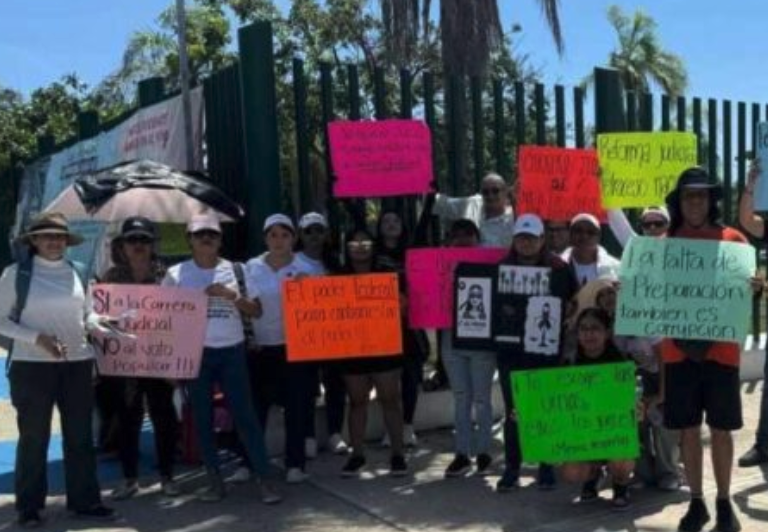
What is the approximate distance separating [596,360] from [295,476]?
6.92ft

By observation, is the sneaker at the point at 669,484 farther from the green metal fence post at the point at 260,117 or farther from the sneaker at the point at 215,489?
the green metal fence post at the point at 260,117

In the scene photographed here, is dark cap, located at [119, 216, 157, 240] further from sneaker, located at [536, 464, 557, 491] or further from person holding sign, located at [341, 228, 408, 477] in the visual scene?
→ sneaker, located at [536, 464, 557, 491]

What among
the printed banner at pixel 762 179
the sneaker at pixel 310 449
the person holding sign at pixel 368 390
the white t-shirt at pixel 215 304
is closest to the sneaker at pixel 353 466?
the person holding sign at pixel 368 390

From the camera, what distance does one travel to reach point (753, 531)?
5180 mm

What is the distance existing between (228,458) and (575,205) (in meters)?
3.11

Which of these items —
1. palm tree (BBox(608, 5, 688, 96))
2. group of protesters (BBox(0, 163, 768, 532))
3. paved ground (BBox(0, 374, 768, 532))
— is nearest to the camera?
group of protesters (BBox(0, 163, 768, 532))

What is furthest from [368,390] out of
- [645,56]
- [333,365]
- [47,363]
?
[645,56]

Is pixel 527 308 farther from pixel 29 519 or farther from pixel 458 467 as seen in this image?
pixel 29 519

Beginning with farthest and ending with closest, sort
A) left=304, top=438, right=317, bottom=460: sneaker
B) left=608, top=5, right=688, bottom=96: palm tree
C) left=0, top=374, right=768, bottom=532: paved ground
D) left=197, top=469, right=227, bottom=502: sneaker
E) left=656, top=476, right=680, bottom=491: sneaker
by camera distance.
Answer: left=608, top=5, right=688, bottom=96: palm tree → left=304, top=438, right=317, bottom=460: sneaker → left=197, top=469, right=227, bottom=502: sneaker → left=656, top=476, right=680, bottom=491: sneaker → left=0, top=374, right=768, bottom=532: paved ground

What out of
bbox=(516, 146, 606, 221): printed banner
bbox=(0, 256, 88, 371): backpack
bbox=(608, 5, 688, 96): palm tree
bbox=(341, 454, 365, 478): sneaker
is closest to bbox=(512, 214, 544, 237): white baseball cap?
bbox=(516, 146, 606, 221): printed banner

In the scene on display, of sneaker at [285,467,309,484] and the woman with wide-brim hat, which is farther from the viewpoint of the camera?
sneaker at [285,467,309,484]

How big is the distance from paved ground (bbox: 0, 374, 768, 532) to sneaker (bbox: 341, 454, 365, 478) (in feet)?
0.28

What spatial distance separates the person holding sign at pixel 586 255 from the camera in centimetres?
622

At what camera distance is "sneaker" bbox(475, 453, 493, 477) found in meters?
6.48
